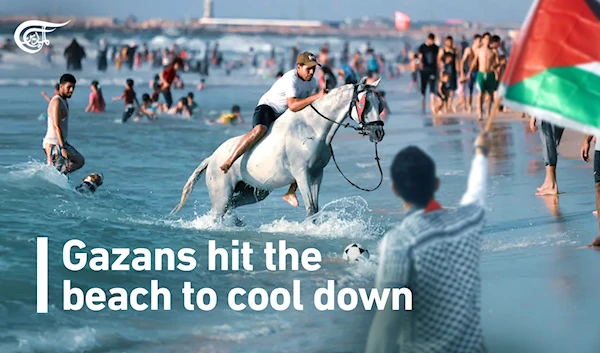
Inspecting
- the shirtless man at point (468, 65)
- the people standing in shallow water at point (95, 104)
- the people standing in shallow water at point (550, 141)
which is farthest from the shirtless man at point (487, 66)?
the people standing in shallow water at point (95, 104)

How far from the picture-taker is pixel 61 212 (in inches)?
540

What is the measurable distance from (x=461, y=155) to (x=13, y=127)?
1163 cm

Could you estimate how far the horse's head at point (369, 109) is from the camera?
10909 mm

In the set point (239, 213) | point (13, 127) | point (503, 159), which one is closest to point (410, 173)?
point (239, 213)

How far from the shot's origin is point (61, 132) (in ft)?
47.3

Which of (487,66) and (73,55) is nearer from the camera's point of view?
(487,66)

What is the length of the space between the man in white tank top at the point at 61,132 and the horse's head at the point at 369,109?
426 centimetres

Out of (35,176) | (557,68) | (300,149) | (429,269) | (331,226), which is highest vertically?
(557,68)

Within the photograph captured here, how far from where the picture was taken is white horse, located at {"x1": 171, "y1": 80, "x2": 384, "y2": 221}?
1103 cm

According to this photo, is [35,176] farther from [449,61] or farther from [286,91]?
[449,61]

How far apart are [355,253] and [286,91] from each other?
1.91 metres

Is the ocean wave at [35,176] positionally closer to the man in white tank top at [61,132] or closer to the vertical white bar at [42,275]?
the man in white tank top at [61,132]

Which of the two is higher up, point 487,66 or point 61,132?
point 61,132

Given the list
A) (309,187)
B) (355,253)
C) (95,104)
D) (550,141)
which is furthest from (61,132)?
(95,104)
